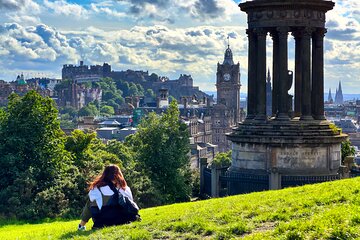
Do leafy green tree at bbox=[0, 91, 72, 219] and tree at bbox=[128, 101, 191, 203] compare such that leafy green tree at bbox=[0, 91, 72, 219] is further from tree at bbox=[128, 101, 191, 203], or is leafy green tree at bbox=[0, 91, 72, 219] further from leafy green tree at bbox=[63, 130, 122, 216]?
tree at bbox=[128, 101, 191, 203]

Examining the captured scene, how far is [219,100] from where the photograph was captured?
180375 millimetres

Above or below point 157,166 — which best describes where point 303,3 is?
above

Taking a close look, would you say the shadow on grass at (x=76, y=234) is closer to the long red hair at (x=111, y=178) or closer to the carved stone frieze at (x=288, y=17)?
the long red hair at (x=111, y=178)

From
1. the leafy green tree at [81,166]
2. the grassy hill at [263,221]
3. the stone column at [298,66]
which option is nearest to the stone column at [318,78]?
the stone column at [298,66]

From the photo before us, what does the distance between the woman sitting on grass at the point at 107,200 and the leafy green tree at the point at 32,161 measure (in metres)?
14.7

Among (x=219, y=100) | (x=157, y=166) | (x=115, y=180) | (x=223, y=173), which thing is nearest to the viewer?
(x=115, y=180)

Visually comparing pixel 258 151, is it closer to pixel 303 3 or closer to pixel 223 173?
pixel 223 173

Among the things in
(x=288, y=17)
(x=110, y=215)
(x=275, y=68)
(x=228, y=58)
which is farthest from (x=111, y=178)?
(x=228, y=58)

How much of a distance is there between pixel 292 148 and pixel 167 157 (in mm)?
13419

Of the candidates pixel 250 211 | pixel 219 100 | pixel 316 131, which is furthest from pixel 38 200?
pixel 219 100

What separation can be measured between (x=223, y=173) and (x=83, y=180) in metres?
8.04

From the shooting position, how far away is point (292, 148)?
26.5 meters

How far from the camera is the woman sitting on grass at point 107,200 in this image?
13.7 m

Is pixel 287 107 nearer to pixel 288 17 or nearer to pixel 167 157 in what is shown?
pixel 288 17
